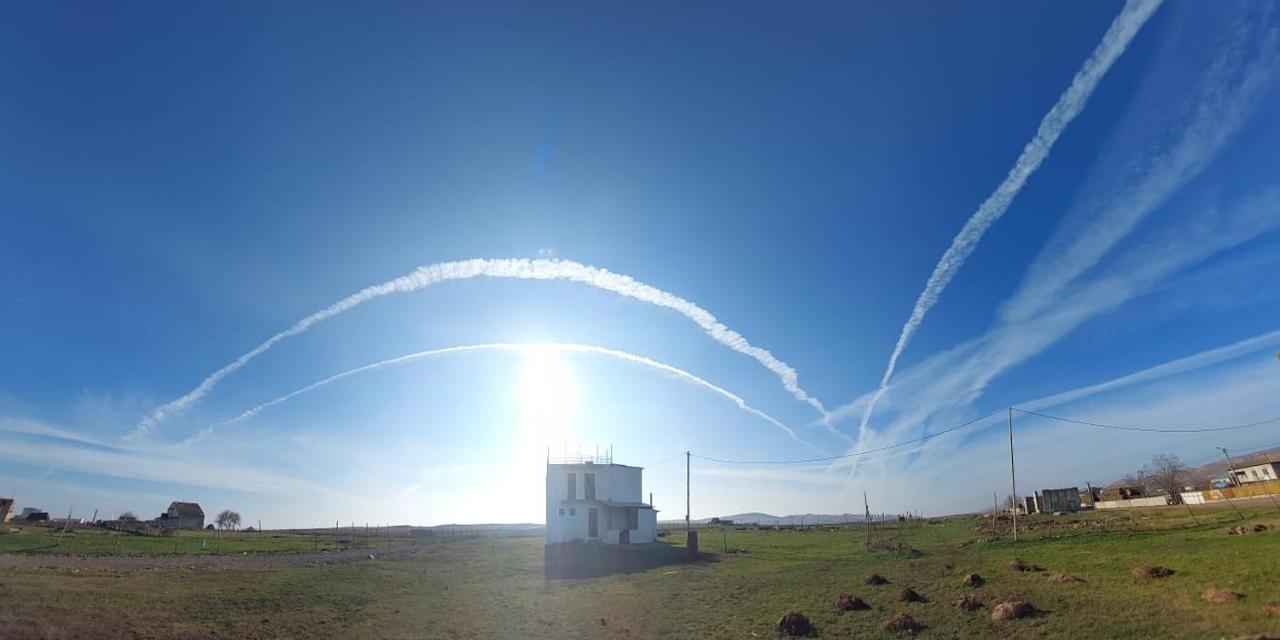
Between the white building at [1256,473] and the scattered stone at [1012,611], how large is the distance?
7888 centimetres

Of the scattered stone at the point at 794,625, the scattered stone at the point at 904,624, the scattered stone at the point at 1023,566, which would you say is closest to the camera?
the scattered stone at the point at 904,624

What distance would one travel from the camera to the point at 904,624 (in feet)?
77.0

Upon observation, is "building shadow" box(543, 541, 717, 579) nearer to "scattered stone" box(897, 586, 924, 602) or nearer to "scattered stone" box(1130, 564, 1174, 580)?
"scattered stone" box(897, 586, 924, 602)

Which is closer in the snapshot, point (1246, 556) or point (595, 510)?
point (1246, 556)

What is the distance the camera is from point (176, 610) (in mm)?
27125

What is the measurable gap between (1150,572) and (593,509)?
54594mm

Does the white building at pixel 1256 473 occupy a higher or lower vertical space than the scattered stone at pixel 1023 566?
higher

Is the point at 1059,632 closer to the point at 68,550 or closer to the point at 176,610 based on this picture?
the point at 176,610

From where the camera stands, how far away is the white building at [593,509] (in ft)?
236

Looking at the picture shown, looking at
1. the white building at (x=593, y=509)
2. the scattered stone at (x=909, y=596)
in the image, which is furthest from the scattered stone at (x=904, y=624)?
the white building at (x=593, y=509)

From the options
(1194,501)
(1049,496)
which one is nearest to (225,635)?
(1194,501)

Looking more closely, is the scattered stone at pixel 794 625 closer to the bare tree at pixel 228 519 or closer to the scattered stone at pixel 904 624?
the scattered stone at pixel 904 624

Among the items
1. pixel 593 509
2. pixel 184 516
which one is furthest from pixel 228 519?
pixel 593 509

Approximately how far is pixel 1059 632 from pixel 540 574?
36106 mm
